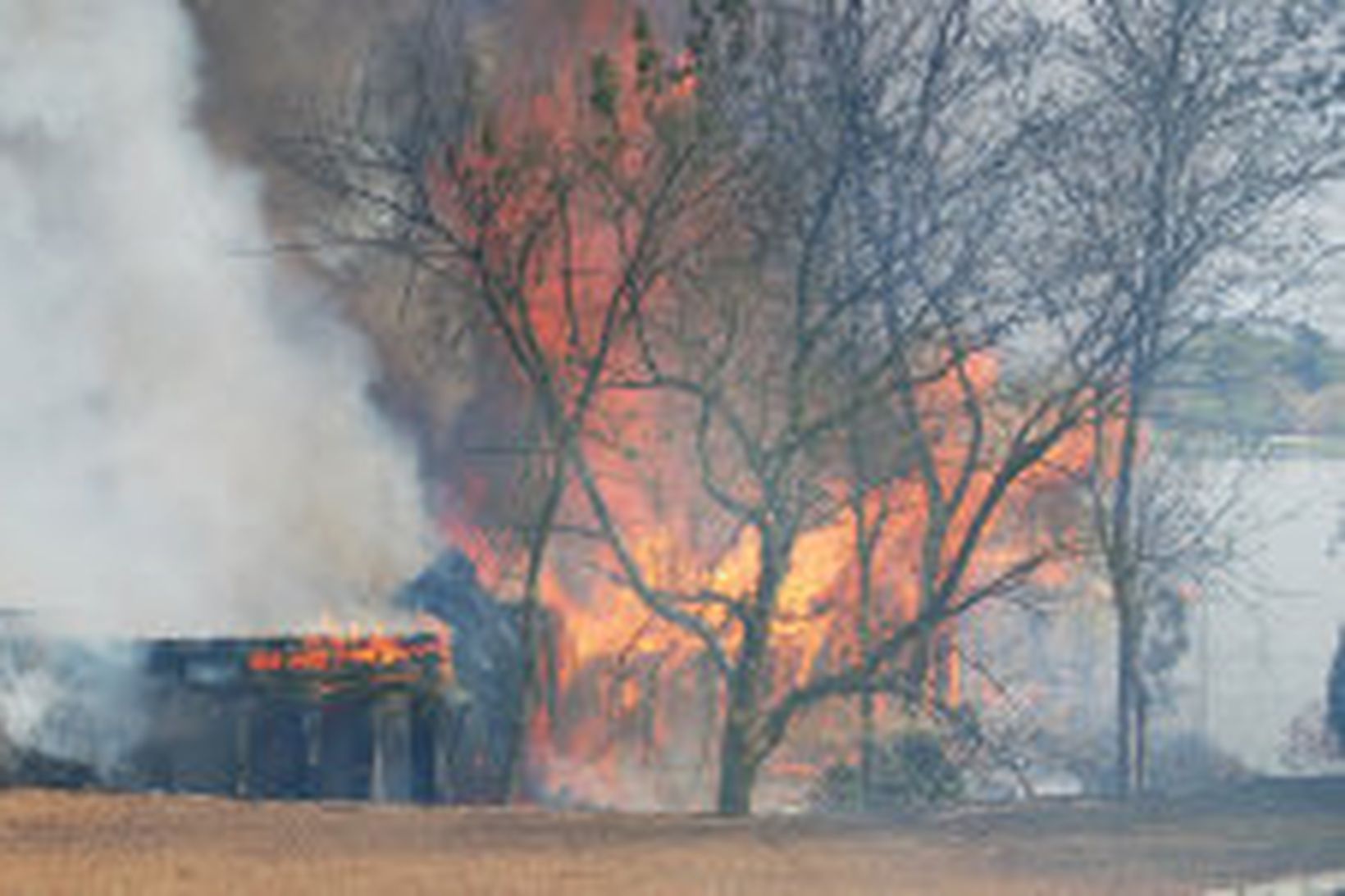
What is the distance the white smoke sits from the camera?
22.9 meters

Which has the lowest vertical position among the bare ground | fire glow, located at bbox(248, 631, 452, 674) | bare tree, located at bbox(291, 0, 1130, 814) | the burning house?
the bare ground

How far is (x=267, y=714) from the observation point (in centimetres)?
1623

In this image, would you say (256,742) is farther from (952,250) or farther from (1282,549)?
(1282,549)

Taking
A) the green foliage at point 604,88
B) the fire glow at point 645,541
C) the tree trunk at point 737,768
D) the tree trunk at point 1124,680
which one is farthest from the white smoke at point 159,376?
the tree trunk at point 1124,680

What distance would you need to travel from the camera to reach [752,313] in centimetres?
1636

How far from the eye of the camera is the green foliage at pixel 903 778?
17047 mm

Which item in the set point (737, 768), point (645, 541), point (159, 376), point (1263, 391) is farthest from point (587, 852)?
point (1263, 391)

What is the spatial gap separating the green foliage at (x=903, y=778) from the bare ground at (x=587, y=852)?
4909mm

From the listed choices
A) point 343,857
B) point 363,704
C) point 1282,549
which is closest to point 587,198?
point 363,704

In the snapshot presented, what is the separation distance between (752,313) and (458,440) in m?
13.8

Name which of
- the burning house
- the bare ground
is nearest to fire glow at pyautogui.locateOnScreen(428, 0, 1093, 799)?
the burning house

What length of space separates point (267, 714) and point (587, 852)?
7.31 metres

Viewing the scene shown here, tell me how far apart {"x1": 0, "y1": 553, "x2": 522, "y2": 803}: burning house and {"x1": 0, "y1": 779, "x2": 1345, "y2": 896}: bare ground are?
A: 18.1ft

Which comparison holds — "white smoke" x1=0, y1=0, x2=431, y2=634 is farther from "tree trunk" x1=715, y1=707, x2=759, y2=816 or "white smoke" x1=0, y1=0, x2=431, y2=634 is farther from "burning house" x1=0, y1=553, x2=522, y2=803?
"tree trunk" x1=715, y1=707, x2=759, y2=816
